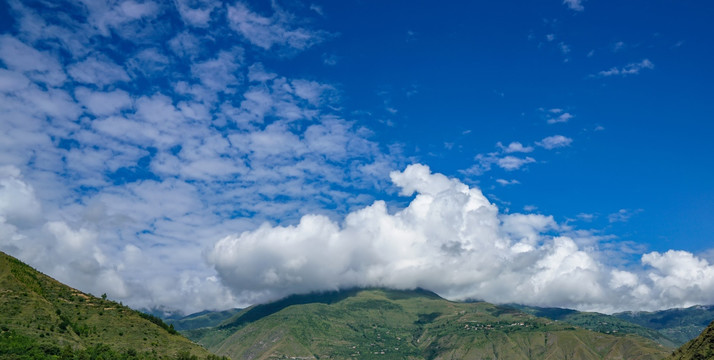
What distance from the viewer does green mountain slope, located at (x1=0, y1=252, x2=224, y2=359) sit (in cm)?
13488

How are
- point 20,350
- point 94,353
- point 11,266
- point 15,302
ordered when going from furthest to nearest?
point 11,266 → point 15,302 → point 94,353 → point 20,350

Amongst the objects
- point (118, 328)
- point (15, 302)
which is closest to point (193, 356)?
point (118, 328)

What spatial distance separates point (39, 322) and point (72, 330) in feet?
36.3

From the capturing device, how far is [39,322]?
5822 inches

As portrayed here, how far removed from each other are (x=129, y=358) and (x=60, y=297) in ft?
174

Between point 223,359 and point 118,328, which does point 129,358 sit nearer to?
point 118,328

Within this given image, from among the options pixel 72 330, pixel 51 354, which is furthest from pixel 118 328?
pixel 51 354

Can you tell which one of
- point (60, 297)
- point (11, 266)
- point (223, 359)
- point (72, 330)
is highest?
point (11, 266)

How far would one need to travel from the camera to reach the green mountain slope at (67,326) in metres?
135

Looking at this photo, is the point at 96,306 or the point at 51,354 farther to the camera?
the point at 96,306

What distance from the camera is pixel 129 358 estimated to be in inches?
5763

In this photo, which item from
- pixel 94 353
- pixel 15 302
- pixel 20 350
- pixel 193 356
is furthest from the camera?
pixel 193 356

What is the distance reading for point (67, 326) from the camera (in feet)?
511

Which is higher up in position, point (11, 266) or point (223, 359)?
point (11, 266)
